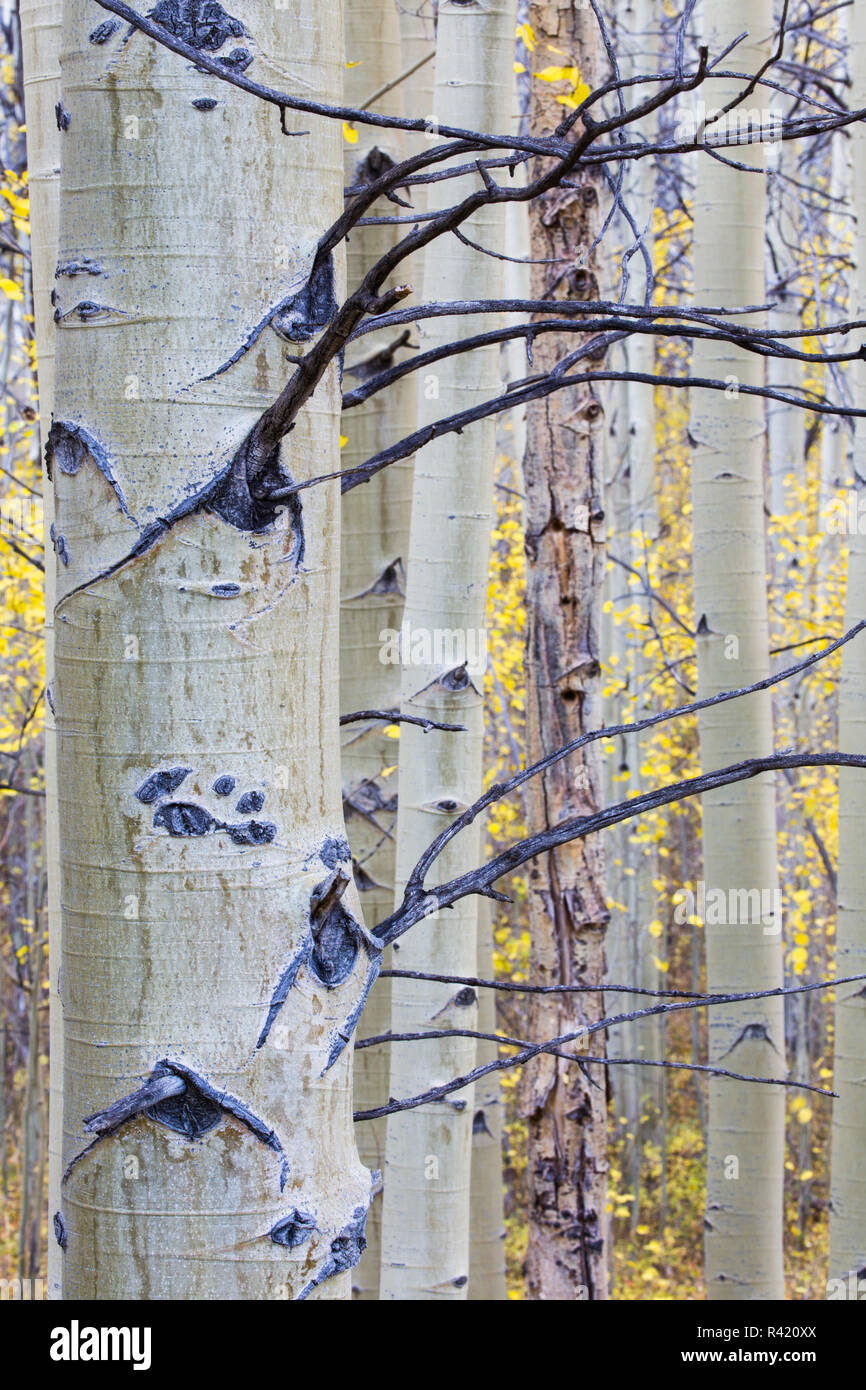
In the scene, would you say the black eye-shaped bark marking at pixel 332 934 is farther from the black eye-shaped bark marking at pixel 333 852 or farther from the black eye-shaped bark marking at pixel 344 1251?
the black eye-shaped bark marking at pixel 344 1251

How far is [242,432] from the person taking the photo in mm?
876

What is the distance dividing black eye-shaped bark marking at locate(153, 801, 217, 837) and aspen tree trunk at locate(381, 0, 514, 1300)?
59.2 inches

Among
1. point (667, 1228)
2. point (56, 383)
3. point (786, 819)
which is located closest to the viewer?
point (56, 383)

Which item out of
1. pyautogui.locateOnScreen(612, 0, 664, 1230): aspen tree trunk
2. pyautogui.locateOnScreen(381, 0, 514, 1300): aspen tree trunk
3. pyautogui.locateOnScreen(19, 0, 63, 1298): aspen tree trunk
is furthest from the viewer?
pyautogui.locateOnScreen(612, 0, 664, 1230): aspen tree trunk

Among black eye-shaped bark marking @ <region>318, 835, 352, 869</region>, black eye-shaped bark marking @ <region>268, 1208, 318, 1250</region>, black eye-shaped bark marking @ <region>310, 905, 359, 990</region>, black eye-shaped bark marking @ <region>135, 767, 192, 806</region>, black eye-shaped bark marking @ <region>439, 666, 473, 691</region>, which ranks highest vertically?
black eye-shaped bark marking @ <region>439, 666, 473, 691</region>

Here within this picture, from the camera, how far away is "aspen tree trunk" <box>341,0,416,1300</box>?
263 centimetres

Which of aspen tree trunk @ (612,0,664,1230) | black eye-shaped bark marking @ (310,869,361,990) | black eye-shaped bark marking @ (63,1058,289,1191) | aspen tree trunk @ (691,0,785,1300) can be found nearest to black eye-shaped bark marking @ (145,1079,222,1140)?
black eye-shaped bark marking @ (63,1058,289,1191)

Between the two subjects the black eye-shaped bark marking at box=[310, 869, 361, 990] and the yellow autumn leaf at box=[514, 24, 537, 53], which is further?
the yellow autumn leaf at box=[514, 24, 537, 53]

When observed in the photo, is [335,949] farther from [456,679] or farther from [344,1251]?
[456,679]

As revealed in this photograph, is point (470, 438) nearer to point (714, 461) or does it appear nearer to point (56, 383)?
point (714, 461)

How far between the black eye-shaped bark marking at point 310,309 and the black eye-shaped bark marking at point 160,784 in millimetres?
375

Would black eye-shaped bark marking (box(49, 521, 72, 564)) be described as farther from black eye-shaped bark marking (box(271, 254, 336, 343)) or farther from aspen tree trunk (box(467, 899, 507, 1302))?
aspen tree trunk (box(467, 899, 507, 1302))
